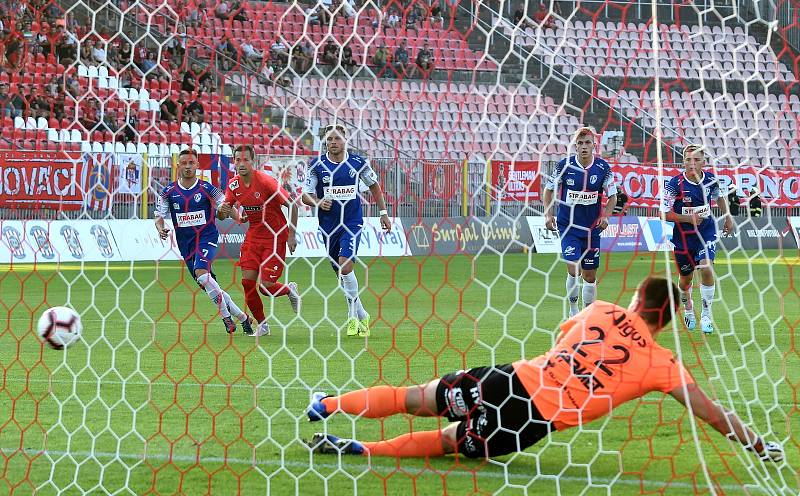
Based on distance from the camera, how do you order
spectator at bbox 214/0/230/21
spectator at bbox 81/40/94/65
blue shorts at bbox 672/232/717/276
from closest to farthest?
spectator at bbox 81/40/94/65
spectator at bbox 214/0/230/21
blue shorts at bbox 672/232/717/276

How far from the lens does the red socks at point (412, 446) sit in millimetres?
5641

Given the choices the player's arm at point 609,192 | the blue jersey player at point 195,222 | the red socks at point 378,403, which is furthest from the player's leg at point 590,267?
the red socks at point 378,403

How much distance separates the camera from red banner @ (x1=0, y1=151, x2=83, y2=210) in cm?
1981

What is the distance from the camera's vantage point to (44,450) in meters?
5.81

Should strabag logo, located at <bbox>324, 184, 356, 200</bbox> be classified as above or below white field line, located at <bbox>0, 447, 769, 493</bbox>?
below

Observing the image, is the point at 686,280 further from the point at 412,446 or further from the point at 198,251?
the point at 412,446

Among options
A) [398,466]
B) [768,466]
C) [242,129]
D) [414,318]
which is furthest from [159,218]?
[768,466]

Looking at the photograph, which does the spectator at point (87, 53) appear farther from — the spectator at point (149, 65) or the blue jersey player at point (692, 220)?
the blue jersey player at point (692, 220)

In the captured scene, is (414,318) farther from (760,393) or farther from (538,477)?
(538,477)

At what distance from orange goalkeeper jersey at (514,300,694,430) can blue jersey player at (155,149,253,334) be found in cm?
586

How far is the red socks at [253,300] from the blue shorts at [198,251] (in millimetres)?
497

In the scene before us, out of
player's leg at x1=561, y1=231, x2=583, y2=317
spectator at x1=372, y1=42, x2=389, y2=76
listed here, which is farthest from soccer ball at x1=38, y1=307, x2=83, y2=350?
player's leg at x1=561, y1=231, x2=583, y2=317

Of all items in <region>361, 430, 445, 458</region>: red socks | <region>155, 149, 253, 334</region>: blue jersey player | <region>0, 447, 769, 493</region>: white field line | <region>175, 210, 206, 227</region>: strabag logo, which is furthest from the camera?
<region>175, 210, 206, 227</region>: strabag logo

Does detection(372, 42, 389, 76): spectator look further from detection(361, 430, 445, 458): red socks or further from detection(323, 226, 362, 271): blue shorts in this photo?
detection(361, 430, 445, 458): red socks
